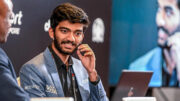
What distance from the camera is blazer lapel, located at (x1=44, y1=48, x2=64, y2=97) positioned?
2059mm

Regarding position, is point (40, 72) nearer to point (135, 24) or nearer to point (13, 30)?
point (13, 30)

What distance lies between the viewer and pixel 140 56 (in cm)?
558

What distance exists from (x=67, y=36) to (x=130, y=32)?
11.3 ft

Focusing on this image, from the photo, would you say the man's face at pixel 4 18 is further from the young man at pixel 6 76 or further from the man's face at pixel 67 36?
the man's face at pixel 67 36

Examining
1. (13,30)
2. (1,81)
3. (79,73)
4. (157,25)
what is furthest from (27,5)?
(157,25)

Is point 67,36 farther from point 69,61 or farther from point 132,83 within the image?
point 132,83

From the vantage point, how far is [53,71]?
6.88ft

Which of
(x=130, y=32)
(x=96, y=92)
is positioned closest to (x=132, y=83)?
(x=96, y=92)

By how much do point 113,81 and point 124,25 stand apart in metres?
0.92

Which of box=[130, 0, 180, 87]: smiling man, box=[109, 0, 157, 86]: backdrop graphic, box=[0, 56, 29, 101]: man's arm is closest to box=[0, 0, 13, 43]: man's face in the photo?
box=[0, 56, 29, 101]: man's arm

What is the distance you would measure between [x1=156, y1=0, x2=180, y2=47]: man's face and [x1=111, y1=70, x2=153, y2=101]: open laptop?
2.96m

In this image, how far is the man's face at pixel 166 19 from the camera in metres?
5.54

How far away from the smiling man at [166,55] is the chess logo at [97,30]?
1939 millimetres

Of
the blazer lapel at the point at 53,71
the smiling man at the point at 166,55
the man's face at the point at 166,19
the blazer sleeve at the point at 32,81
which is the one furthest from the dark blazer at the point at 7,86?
the man's face at the point at 166,19
